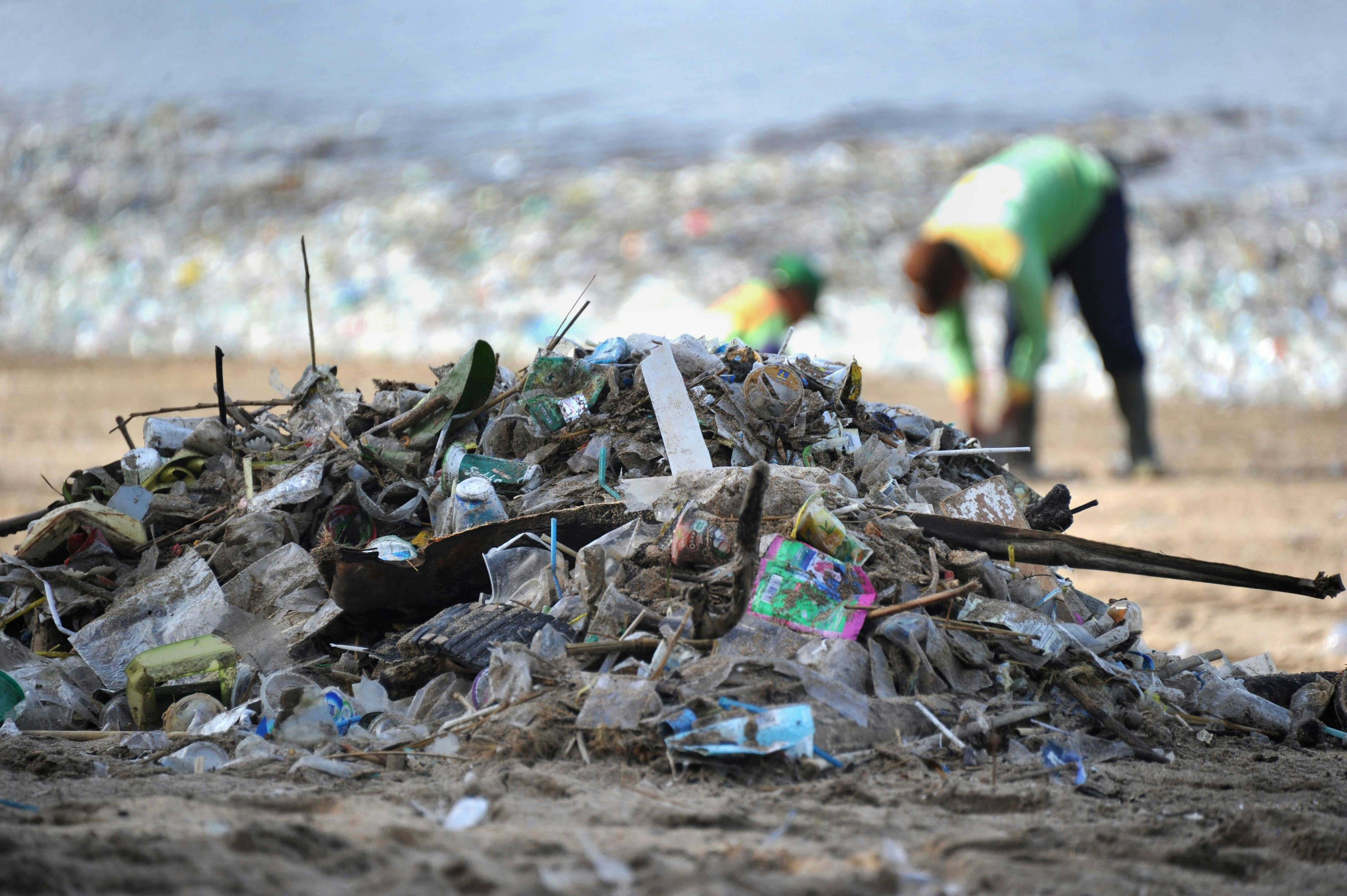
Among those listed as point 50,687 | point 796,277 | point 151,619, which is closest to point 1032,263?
point 796,277

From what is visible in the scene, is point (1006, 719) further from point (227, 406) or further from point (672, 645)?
point (227, 406)

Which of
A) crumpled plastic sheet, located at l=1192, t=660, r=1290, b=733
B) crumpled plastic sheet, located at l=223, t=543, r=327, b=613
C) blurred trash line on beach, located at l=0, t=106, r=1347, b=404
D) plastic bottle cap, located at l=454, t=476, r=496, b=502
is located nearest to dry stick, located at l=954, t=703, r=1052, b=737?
crumpled plastic sheet, located at l=1192, t=660, r=1290, b=733

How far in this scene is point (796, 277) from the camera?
6863 mm

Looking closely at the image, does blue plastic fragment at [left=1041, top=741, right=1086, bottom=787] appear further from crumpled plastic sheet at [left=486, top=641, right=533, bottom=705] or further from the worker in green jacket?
the worker in green jacket

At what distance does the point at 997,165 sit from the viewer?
6074mm

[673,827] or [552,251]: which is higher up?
[552,251]

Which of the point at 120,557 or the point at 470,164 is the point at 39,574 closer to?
the point at 120,557

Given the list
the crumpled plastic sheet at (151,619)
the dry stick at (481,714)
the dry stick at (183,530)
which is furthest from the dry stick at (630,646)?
the dry stick at (183,530)

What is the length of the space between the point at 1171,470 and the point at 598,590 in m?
4.90

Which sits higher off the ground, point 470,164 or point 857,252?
point 470,164

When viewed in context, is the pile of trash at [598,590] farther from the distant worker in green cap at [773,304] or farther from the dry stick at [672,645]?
the distant worker in green cap at [773,304]

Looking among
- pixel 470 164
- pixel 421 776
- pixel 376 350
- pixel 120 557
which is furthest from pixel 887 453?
pixel 470 164

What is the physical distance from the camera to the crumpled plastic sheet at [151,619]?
209cm

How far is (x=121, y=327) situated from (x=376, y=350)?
92.6 inches
